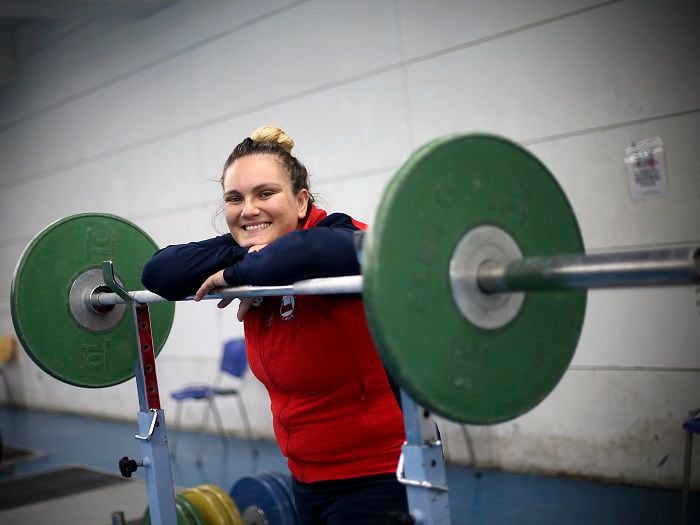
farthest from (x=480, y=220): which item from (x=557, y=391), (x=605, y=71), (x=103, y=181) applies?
(x=103, y=181)

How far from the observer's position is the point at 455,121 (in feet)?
13.8

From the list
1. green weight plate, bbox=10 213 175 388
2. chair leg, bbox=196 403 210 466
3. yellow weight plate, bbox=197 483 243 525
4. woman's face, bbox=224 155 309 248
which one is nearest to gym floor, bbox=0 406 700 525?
chair leg, bbox=196 403 210 466

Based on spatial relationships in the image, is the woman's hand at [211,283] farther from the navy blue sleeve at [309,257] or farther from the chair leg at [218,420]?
the chair leg at [218,420]

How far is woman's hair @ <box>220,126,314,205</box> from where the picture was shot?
6.00 feet

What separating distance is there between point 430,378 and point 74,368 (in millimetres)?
1398

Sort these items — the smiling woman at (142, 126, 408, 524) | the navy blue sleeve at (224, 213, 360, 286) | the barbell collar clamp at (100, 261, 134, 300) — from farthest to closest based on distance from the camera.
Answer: the barbell collar clamp at (100, 261, 134, 300), the smiling woman at (142, 126, 408, 524), the navy blue sleeve at (224, 213, 360, 286)

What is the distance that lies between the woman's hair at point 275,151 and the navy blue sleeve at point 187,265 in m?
0.15

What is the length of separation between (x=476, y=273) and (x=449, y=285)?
0.06 m

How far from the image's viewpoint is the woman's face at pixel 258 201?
1.77 meters

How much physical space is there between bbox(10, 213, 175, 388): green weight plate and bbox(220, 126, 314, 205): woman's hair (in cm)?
67

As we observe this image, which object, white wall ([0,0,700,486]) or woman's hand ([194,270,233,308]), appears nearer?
woman's hand ([194,270,233,308])

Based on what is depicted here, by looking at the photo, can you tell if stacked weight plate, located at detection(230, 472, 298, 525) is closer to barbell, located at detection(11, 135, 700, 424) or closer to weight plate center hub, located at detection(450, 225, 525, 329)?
barbell, located at detection(11, 135, 700, 424)

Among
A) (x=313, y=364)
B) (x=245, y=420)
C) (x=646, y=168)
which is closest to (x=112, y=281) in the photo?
(x=313, y=364)

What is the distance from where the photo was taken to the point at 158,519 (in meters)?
2.22
